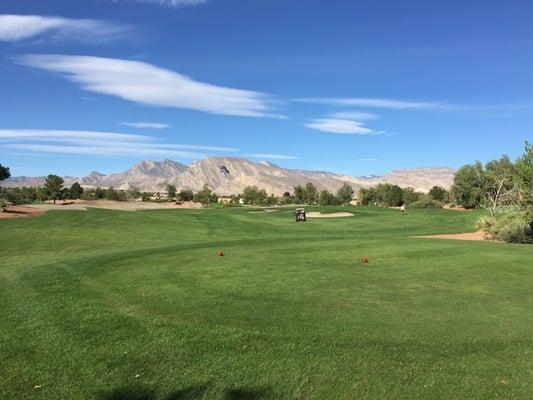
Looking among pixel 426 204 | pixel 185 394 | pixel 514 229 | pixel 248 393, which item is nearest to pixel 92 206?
pixel 426 204

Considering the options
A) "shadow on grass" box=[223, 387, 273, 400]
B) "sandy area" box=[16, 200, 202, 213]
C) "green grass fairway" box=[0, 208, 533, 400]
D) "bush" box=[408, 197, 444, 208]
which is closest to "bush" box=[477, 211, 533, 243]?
"green grass fairway" box=[0, 208, 533, 400]

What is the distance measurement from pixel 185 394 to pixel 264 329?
8.48 feet

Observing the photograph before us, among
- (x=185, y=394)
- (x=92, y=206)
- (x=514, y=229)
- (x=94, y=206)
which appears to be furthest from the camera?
(x=94, y=206)

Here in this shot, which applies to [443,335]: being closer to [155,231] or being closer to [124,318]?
[124,318]

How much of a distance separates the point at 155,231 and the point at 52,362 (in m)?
27.7

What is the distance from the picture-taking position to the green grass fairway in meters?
6.22

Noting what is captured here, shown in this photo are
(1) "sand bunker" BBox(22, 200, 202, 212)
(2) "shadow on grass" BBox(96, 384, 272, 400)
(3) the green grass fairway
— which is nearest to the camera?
(2) "shadow on grass" BBox(96, 384, 272, 400)

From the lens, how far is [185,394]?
232 inches

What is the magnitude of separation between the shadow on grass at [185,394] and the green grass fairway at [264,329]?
0.08 ft

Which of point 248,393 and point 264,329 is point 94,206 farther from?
point 248,393

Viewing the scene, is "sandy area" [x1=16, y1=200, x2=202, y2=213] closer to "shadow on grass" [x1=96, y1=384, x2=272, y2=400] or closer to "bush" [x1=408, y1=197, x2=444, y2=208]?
"bush" [x1=408, y1=197, x2=444, y2=208]

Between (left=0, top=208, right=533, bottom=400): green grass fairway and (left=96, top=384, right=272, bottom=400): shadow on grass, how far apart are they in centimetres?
2

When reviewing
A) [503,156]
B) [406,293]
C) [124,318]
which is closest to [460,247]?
[406,293]

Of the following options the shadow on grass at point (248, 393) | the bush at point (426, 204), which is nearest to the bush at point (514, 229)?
the shadow on grass at point (248, 393)
